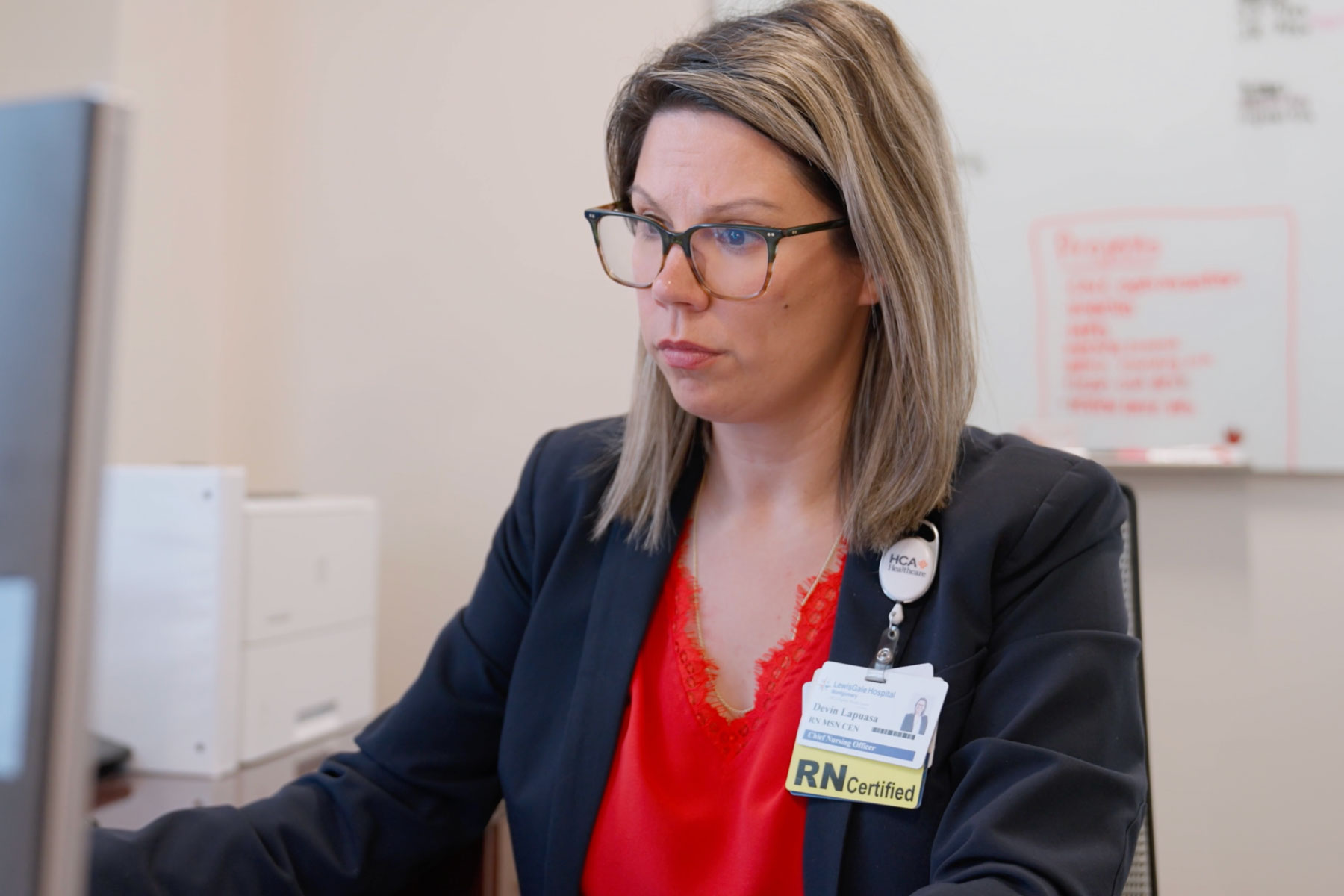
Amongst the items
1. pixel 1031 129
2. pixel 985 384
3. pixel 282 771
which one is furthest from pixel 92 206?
pixel 1031 129

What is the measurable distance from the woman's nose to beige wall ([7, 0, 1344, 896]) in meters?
1.19

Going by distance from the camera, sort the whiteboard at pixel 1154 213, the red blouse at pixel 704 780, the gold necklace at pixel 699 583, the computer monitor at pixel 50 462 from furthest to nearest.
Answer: the whiteboard at pixel 1154 213 → the gold necklace at pixel 699 583 → the red blouse at pixel 704 780 → the computer monitor at pixel 50 462

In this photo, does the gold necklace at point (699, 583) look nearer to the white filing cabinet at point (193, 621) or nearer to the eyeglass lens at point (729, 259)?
the eyeglass lens at point (729, 259)

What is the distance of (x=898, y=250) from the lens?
1.08 meters

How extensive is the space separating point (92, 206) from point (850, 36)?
890 millimetres

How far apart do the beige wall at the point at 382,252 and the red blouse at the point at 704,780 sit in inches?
45.7

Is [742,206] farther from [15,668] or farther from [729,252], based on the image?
[15,668]

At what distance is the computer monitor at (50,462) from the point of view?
0.37 metres

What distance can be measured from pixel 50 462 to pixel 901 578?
82 cm

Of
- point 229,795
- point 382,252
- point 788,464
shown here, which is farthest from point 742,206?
point 382,252

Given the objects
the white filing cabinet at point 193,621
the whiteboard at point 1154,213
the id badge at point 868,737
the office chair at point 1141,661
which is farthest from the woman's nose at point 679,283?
Result: the whiteboard at point 1154,213

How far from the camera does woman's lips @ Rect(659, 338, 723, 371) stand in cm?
107

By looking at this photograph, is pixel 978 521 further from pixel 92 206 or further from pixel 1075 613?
pixel 92 206

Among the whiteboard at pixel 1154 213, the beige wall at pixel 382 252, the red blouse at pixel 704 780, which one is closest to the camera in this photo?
the red blouse at pixel 704 780
